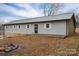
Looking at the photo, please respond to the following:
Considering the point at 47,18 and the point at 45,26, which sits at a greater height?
the point at 47,18

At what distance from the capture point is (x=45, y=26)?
441 cm

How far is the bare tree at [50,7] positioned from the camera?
14.4 feet

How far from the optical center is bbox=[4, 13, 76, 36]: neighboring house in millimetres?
4375

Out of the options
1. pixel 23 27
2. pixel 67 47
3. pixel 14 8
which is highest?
pixel 14 8

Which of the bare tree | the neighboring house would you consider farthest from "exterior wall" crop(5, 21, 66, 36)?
the bare tree

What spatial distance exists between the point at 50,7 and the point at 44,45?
58 cm

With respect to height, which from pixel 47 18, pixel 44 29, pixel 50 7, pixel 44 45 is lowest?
pixel 44 45

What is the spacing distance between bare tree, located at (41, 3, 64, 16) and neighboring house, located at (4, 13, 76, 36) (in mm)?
65

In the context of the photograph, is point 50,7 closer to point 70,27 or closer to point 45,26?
point 45,26

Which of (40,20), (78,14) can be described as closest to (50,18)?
(40,20)

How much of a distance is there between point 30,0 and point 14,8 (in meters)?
0.27

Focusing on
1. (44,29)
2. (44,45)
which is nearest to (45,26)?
(44,29)

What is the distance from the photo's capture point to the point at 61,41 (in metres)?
4.42

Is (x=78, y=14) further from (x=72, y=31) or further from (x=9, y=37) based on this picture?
(x=9, y=37)
